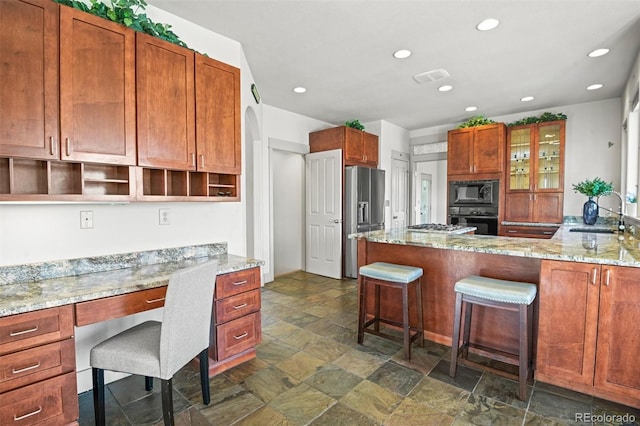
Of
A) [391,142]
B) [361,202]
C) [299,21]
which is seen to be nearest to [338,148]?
[361,202]

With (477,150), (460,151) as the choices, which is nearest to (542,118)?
(477,150)

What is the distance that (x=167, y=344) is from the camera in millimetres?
1679

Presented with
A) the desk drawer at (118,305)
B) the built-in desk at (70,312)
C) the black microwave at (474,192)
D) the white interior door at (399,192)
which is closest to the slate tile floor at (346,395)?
the built-in desk at (70,312)

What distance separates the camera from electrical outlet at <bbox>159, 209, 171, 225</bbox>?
8.25 feet

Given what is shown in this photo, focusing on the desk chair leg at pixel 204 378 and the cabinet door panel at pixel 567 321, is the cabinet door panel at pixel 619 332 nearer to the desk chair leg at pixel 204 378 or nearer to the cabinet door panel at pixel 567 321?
the cabinet door panel at pixel 567 321

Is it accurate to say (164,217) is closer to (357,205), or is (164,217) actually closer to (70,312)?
(70,312)

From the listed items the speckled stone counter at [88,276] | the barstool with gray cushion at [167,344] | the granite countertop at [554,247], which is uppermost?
the granite countertop at [554,247]

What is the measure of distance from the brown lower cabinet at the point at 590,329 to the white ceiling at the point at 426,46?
1.97 meters

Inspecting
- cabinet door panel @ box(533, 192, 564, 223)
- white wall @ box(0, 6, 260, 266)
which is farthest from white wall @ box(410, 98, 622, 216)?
white wall @ box(0, 6, 260, 266)

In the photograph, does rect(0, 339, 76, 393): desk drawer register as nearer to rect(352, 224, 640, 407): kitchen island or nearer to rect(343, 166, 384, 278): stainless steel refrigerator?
rect(352, 224, 640, 407): kitchen island

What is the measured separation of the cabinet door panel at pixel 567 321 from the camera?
2033 mm

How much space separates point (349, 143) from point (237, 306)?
3447 mm

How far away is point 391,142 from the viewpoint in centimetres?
610

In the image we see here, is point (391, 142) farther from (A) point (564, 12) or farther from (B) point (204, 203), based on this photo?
(B) point (204, 203)
